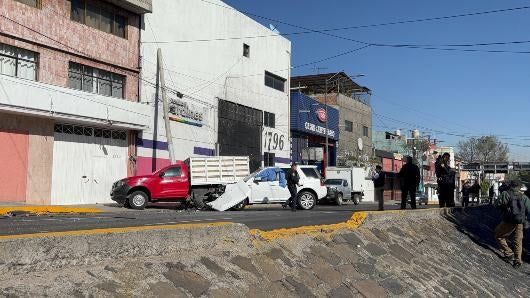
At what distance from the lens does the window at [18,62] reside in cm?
1888

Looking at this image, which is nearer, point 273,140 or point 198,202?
point 198,202

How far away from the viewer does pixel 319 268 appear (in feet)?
19.9

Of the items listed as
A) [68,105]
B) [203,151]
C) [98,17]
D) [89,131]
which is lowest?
[203,151]

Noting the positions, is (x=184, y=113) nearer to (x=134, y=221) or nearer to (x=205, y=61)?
(x=205, y=61)

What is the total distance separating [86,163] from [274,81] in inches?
679

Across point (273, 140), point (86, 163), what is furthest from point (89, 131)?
point (273, 140)

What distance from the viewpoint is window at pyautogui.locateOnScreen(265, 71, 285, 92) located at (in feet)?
117

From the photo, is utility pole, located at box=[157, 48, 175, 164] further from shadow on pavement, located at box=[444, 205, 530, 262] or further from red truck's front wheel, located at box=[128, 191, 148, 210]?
shadow on pavement, located at box=[444, 205, 530, 262]

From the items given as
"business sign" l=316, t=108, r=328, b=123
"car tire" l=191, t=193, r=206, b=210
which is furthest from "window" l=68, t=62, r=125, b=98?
"business sign" l=316, t=108, r=328, b=123

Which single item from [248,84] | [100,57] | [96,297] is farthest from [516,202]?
[248,84]

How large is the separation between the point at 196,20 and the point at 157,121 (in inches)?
255

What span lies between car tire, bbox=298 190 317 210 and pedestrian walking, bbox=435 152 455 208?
5784 mm

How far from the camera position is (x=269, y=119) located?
35.7 metres

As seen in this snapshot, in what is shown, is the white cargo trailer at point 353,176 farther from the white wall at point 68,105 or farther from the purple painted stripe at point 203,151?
the white wall at point 68,105
